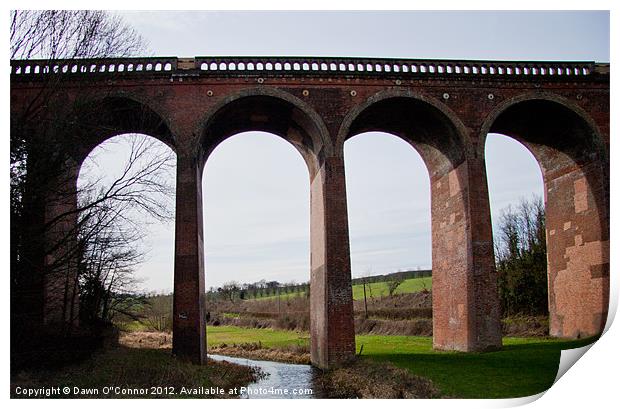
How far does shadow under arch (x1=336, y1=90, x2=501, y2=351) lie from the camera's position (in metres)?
17.8

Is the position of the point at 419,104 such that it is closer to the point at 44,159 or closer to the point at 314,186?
the point at 314,186

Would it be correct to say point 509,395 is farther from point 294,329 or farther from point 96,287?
point 294,329

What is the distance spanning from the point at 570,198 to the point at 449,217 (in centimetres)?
422

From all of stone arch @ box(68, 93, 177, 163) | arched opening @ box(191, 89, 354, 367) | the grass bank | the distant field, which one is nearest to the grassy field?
arched opening @ box(191, 89, 354, 367)

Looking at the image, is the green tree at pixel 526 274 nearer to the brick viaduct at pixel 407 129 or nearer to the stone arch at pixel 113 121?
the brick viaduct at pixel 407 129

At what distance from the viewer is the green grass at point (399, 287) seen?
45884mm

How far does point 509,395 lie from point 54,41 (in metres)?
12.1

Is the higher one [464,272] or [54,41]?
[54,41]

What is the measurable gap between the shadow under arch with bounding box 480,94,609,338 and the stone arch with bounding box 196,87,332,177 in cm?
523

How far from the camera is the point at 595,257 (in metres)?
19.2

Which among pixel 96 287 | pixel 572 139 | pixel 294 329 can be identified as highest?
pixel 572 139

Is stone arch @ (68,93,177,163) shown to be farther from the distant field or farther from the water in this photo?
the distant field

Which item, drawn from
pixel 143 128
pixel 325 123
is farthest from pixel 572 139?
pixel 143 128

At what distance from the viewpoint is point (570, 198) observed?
2038cm
